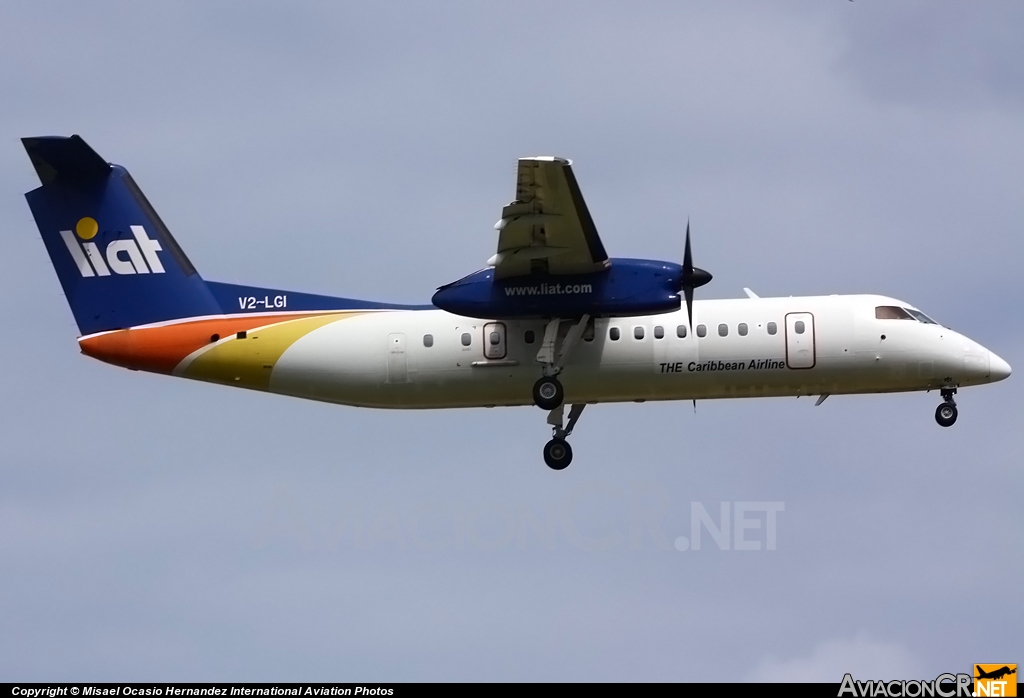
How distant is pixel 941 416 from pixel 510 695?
10735 mm

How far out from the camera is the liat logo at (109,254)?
86.5 ft

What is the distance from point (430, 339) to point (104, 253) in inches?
215

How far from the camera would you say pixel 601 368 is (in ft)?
85.1

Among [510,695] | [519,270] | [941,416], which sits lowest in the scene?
[510,695]

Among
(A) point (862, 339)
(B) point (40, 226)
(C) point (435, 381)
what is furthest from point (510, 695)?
(B) point (40, 226)

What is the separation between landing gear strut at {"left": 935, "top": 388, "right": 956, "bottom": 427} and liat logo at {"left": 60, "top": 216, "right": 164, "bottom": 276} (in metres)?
12.9

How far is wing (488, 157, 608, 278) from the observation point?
76.2ft

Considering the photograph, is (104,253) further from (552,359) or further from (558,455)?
(558,455)

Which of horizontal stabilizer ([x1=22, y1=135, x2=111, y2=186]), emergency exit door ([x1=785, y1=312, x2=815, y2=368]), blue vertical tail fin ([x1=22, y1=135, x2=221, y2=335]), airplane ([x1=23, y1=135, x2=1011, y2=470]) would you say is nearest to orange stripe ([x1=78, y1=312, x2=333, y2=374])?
airplane ([x1=23, y1=135, x2=1011, y2=470])

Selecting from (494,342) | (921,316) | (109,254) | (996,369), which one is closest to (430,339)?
(494,342)

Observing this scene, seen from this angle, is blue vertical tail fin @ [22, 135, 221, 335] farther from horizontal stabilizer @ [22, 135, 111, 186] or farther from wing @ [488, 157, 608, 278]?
wing @ [488, 157, 608, 278]

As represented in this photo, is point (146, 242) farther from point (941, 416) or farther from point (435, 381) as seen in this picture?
point (941, 416)

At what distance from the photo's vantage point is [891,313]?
87.3 ft

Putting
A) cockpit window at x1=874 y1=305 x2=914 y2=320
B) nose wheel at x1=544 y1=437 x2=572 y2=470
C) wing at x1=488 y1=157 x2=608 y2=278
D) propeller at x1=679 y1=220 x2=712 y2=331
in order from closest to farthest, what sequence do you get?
wing at x1=488 y1=157 x2=608 y2=278 < propeller at x1=679 y1=220 x2=712 y2=331 < cockpit window at x1=874 y1=305 x2=914 y2=320 < nose wheel at x1=544 y1=437 x2=572 y2=470
